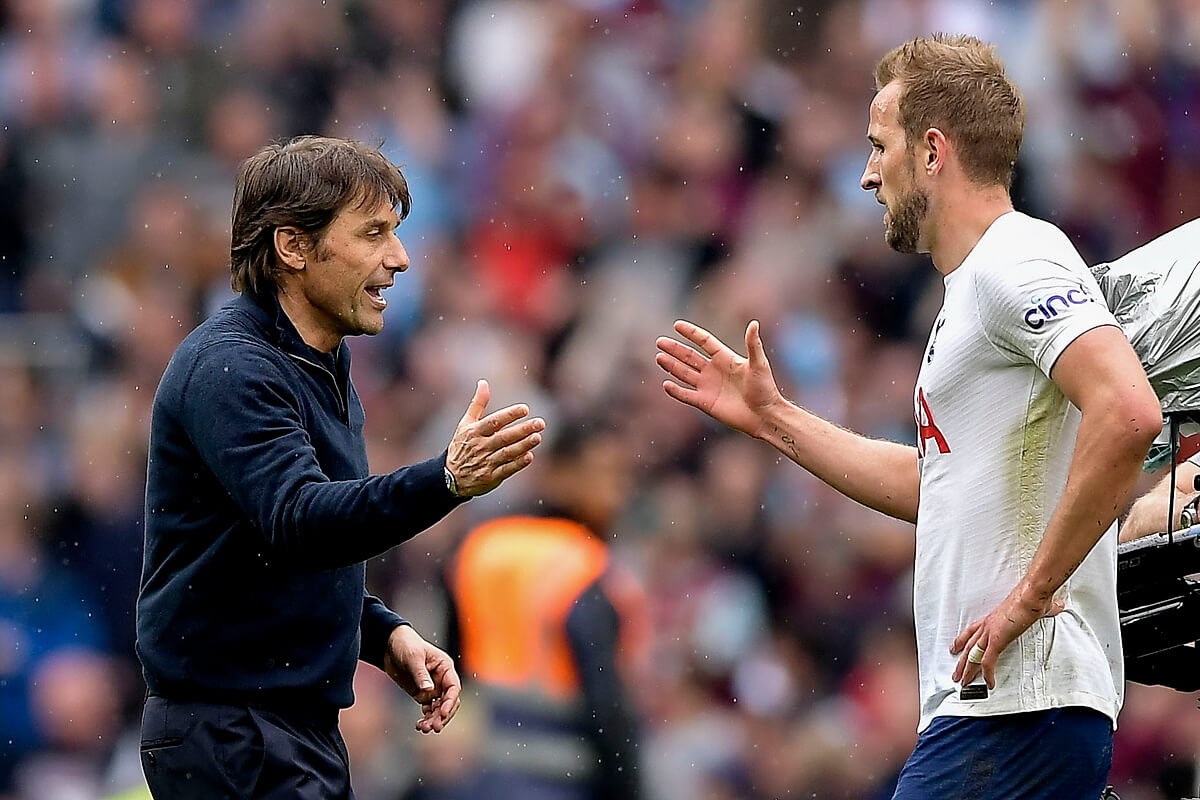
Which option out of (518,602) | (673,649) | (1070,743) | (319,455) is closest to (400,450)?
(673,649)

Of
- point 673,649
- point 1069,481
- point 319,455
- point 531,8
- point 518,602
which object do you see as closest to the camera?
point 1069,481

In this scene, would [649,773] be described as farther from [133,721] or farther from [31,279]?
[31,279]

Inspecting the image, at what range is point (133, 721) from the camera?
651cm

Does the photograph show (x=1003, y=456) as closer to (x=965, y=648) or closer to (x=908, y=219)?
(x=965, y=648)

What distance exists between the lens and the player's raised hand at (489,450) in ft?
9.23

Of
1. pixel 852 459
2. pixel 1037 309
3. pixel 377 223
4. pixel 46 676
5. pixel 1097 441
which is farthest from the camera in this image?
pixel 46 676

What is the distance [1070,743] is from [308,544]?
1.35 metres

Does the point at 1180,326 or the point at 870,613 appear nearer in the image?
the point at 1180,326

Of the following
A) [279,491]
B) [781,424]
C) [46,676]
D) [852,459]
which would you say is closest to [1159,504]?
[852,459]

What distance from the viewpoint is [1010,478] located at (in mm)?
2959

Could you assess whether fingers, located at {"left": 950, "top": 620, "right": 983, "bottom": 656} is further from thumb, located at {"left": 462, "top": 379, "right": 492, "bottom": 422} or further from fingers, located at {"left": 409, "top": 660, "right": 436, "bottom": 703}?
fingers, located at {"left": 409, "top": 660, "right": 436, "bottom": 703}

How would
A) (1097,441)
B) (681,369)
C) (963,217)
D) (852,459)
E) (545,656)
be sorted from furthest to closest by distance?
(545,656)
(681,369)
(852,459)
(963,217)
(1097,441)

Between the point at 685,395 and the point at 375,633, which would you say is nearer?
the point at 375,633

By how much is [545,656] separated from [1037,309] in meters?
Result: 2.76
